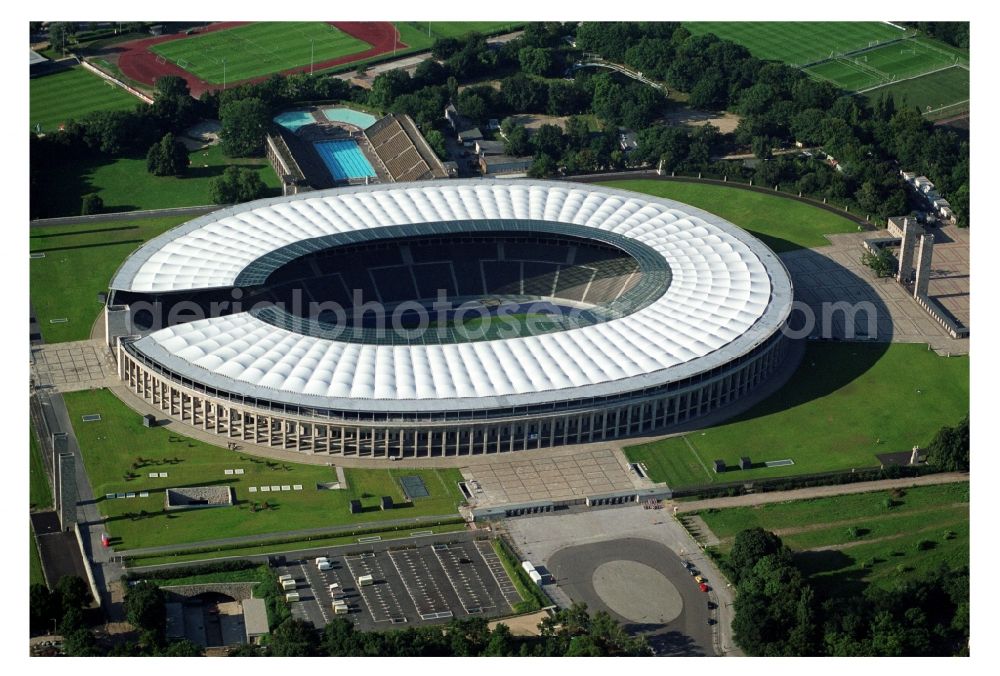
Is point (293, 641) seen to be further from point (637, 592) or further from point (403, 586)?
point (637, 592)

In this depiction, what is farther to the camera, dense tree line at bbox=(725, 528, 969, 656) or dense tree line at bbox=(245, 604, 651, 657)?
dense tree line at bbox=(725, 528, 969, 656)

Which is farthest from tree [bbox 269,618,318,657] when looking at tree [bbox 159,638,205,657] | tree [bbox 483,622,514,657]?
tree [bbox 483,622,514,657]

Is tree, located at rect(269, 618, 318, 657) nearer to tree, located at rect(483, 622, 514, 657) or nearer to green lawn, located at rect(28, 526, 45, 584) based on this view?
tree, located at rect(483, 622, 514, 657)

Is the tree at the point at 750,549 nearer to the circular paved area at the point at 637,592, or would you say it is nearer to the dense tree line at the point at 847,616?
the dense tree line at the point at 847,616

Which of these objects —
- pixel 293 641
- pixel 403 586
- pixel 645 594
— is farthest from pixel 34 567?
pixel 645 594

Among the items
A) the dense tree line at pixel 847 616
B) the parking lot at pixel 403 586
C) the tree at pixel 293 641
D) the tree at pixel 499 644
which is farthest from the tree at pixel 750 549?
the tree at pixel 293 641
